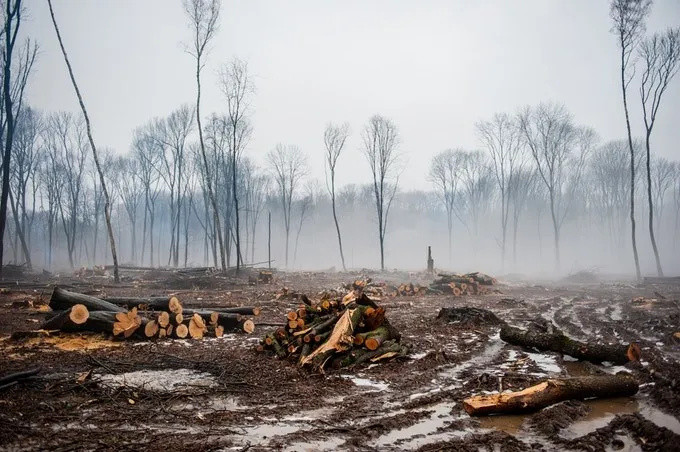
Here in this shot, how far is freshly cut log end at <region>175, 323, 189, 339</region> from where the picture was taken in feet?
29.1

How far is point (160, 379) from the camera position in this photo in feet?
18.7

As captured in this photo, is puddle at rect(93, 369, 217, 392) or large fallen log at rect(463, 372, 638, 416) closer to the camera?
large fallen log at rect(463, 372, 638, 416)

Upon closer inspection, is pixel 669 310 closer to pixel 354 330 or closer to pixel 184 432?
pixel 354 330

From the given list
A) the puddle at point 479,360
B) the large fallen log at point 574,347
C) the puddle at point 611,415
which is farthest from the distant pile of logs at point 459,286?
the puddle at point 611,415

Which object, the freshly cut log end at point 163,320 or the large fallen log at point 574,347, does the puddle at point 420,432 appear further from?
the freshly cut log end at point 163,320

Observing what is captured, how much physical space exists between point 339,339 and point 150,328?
496 centimetres

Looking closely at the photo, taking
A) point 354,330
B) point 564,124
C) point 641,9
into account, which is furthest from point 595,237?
point 354,330

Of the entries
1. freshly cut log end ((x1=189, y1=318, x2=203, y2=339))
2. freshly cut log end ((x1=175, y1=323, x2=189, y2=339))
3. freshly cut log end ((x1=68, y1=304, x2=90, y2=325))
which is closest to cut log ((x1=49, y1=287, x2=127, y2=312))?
freshly cut log end ((x1=68, y1=304, x2=90, y2=325))

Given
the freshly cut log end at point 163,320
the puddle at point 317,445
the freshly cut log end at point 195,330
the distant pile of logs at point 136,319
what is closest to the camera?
the puddle at point 317,445

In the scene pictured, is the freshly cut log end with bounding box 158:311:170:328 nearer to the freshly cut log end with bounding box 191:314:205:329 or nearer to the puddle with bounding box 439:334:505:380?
the freshly cut log end with bounding box 191:314:205:329

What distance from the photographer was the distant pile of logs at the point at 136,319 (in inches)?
326

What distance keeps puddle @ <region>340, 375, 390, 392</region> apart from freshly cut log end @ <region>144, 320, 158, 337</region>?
525 cm

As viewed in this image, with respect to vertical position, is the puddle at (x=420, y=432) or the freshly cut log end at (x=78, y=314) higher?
the freshly cut log end at (x=78, y=314)

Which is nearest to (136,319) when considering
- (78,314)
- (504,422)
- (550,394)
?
(78,314)
